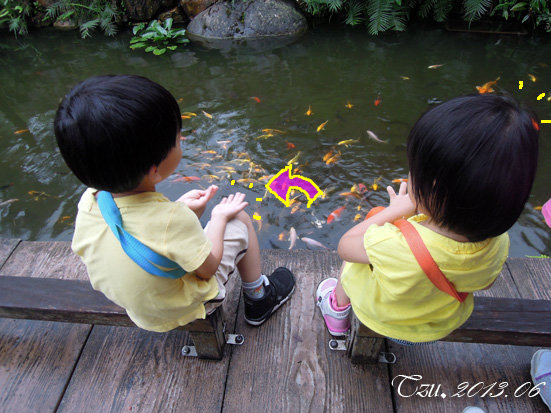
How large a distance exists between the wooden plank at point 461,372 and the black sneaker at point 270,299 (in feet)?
2.12

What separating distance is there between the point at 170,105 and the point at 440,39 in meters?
6.88

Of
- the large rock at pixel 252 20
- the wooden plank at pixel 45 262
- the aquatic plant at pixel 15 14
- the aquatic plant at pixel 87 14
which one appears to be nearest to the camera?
the wooden plank at pixel 45 262

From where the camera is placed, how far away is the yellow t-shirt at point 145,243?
4.10ft

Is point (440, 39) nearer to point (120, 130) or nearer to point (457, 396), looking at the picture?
point (457, 396)

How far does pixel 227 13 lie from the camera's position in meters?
7.29

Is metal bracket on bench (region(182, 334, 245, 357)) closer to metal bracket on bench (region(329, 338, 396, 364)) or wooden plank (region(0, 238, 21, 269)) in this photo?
metal bracket on bench (region(329, 338, 396, 364))

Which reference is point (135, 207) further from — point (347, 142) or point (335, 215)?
Answer: point (347, 142)

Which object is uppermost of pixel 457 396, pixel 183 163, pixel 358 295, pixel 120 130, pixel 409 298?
pixel 120 130

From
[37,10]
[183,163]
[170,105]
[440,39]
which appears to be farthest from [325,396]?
[37,10]

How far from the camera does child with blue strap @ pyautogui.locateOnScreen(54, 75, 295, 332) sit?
1.12 m

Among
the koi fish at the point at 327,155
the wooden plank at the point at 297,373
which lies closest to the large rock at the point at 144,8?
the koi fish at the point at 327,155

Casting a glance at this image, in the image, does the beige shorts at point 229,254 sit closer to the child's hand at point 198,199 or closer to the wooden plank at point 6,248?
the child's hand at point 198,199

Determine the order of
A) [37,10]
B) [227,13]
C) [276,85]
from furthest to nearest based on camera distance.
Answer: [37,10] → [227,13] → [276,85]

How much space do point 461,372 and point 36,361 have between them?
2.22 metres
